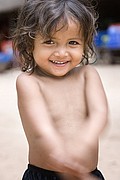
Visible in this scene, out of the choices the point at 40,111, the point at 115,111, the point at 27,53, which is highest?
the point at 27,53

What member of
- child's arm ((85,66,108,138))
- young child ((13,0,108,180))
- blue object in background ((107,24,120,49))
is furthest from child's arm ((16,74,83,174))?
blue object in background ((107,24,120,49))

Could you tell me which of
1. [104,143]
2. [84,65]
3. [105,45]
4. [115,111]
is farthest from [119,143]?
[105,45]

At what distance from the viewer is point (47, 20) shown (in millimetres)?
1250

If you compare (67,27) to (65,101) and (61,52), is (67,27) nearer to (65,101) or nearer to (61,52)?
(61,52)

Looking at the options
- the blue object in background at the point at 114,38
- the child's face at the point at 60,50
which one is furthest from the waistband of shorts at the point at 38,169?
the blue object in background at the point at 114,38

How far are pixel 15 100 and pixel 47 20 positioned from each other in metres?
3.96

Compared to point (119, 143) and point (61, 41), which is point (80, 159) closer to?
point (61, 41)

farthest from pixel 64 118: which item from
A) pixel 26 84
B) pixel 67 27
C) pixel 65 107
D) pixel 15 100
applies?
pixel 15 100

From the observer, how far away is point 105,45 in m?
9.16

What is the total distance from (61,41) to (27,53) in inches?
5.8

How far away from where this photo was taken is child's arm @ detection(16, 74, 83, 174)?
3.69 feet

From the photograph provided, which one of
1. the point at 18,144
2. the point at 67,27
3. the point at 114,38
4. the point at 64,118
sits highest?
the point at 67,27

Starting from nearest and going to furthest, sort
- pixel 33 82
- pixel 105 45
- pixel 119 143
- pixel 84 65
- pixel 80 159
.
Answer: pixel 80 159 < pixel 33 82 < pixel 84 65 < pixel 119 143 < pixel 105 45

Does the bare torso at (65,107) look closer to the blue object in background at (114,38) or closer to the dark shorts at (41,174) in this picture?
the dark shorts at (41,174)
